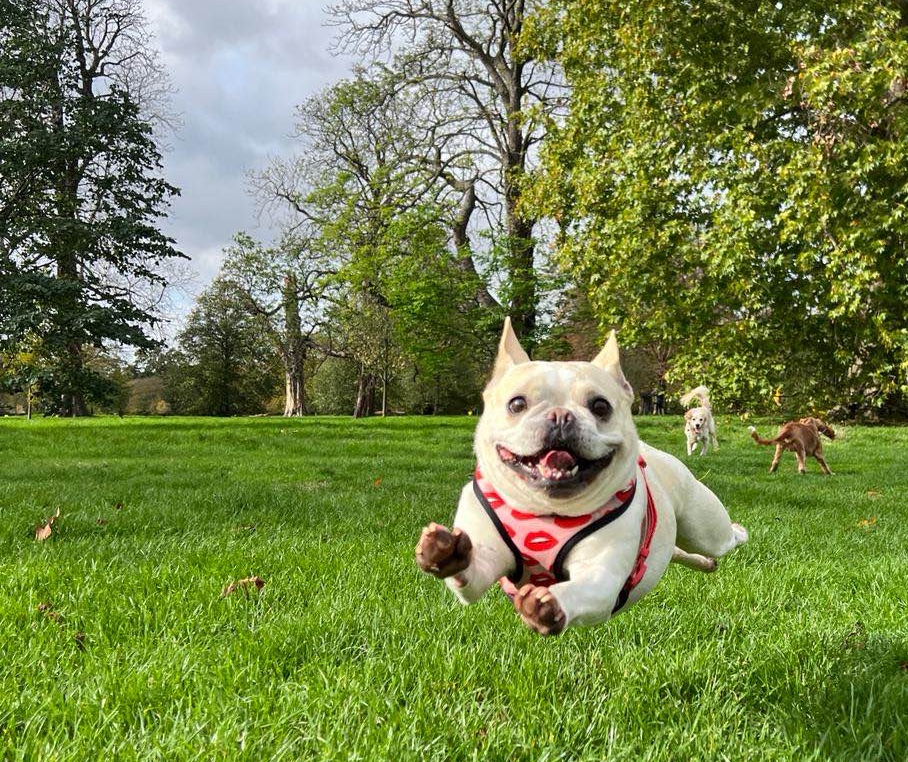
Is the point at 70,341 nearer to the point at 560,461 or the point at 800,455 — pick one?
the point at 800,455

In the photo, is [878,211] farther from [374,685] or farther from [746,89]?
[374,685]

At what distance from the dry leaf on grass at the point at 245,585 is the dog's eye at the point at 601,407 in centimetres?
342

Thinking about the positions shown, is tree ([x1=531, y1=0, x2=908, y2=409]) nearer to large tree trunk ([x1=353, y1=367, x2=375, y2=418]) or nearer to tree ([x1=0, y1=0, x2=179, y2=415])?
tree ([x1=0, y1=0, x2=179, y2=415])

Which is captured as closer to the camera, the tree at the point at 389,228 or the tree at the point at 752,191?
the tree at the point at 752,191

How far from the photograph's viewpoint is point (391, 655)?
3123 millimetres

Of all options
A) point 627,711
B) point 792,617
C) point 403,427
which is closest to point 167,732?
point 627,711

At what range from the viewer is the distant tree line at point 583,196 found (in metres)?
10.3

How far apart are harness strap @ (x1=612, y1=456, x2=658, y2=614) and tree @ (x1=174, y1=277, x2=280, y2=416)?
185 feet

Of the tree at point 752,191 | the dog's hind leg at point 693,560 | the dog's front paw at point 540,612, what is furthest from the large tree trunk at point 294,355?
the dog's front paw at point 540,612

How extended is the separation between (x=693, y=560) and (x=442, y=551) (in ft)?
2.96

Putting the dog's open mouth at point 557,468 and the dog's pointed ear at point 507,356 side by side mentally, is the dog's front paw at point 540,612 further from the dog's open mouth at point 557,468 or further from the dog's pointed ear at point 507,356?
the dog's pointed ear at point 507,356

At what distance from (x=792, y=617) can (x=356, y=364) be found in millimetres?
51834

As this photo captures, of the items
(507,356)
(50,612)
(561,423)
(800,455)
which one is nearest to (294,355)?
(800,455)

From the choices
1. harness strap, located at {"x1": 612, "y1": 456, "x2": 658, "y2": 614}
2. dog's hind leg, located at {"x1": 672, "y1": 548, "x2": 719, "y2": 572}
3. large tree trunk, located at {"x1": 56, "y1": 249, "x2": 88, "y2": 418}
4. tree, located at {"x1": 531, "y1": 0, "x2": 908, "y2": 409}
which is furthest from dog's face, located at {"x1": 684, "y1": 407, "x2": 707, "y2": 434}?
large tree trunk, located at {"x1": 56, "y1": 249, "x2": 88, "y2": 418}
